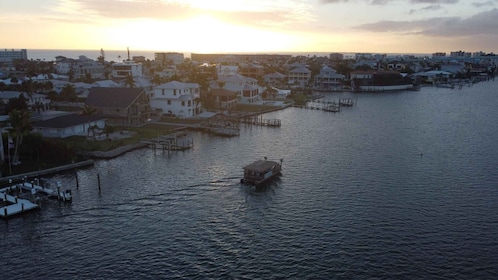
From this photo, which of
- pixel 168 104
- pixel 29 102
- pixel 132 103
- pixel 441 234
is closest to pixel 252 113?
pixel 168 104

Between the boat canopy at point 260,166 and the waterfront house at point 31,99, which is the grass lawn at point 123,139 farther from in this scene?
the waterfront house at point 31,99

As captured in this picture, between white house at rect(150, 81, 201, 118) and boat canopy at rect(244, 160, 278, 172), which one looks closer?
boat canopy at rect(244, 160, 278, 172)

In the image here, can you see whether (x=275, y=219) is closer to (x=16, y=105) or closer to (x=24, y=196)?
(x=24, y=196)

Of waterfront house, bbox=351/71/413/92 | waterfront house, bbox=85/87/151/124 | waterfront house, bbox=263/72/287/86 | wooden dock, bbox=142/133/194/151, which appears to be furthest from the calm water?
waterfront house, bbox=351/71/413/92

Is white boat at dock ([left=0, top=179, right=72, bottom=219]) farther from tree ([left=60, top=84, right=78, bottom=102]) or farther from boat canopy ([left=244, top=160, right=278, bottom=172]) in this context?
tree ([left=60, top=84, right=78, bottom=102])

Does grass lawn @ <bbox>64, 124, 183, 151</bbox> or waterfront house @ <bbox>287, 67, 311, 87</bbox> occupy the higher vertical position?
waterfront house @ <bbox>287, 67, 311, 87</bbox>

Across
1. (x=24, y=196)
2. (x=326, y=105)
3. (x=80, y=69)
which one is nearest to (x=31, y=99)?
(x=24, y=196)

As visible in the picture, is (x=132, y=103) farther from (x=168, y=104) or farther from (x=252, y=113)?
(x=252, y=113)
